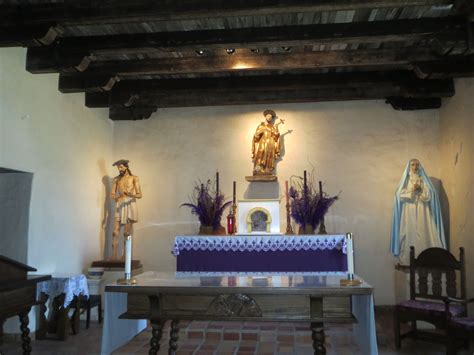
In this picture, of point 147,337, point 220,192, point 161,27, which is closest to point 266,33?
point 161,27

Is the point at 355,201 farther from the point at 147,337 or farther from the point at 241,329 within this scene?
the point at 147,337

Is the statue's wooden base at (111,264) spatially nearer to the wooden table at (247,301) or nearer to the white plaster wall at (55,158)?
the white plaster wall at (55,158)

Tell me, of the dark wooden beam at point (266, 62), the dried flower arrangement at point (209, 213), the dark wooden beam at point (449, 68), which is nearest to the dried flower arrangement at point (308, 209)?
the dried flower arrangement at point (209, 213)

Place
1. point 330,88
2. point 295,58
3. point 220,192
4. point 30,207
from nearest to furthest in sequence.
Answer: point 30,207 < point 295,58 < point 330,88 < point 220,192

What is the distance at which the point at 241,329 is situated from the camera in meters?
5.00

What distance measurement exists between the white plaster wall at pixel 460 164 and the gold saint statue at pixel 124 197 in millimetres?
4630

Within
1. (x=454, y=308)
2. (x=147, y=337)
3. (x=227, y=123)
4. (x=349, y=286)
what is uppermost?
(x=227, y=123)

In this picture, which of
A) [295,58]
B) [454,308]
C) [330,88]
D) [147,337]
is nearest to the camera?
[454,308]

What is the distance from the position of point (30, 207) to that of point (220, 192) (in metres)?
2.97

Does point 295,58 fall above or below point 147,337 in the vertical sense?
above

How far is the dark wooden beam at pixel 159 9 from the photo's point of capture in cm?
404

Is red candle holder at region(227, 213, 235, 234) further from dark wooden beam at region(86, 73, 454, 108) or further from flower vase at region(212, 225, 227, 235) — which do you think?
dark wooden beam at region(86, 73, 454, 108)

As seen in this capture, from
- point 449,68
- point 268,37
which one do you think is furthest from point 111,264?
point 449,68

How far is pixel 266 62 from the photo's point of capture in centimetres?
560
